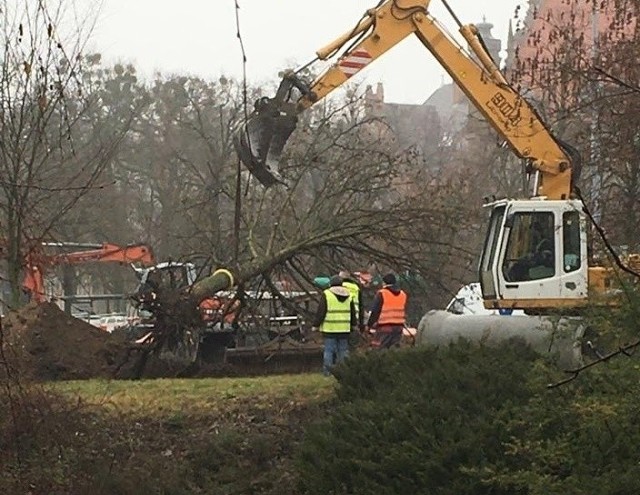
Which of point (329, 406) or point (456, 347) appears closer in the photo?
point (456, 347)

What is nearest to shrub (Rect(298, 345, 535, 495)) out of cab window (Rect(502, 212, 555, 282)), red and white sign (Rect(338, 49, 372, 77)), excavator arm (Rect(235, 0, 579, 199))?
cab window (Rect(502, 212, 555, 282))

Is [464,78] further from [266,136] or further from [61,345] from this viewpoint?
[61,345]

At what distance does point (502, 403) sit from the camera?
894cm

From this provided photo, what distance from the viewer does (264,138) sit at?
586 inches

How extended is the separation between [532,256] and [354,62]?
11.4 ft

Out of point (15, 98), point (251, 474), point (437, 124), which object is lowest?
point (251, 474)

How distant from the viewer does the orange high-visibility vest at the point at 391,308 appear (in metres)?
15.7

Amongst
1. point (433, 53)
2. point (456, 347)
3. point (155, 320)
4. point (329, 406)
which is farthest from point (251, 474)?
point (433, 53)

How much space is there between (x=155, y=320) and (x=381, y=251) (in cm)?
316

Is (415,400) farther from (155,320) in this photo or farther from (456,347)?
(155,320)

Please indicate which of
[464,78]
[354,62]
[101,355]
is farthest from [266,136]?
[101,355]

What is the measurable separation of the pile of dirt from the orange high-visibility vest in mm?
3277

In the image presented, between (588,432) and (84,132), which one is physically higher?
(84,132)

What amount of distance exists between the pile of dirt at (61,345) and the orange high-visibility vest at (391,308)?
10.8ft
